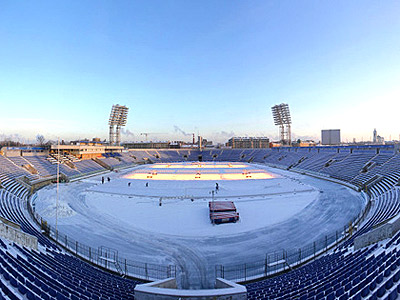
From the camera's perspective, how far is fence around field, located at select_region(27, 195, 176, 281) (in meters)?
9.85

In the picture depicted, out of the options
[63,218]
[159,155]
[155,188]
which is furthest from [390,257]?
[159,155]

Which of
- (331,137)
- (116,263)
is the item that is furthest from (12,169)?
(331,137)

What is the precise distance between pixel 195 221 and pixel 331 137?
101 m

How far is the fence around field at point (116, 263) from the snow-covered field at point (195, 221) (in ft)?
1.41

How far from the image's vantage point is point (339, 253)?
9953 mm

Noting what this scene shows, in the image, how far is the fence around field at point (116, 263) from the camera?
9.85 m

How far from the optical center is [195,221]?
16438mm

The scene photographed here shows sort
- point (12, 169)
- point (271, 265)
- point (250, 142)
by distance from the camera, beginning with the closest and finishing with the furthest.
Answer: point (271, 265) → point (12, 169) → point (250, 142)

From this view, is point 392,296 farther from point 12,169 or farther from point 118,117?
point 118,117

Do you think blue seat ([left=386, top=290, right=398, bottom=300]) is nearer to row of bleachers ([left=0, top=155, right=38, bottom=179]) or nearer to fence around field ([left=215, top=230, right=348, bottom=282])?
fence around field ([left=215, top=230, right=348, bottom=282])

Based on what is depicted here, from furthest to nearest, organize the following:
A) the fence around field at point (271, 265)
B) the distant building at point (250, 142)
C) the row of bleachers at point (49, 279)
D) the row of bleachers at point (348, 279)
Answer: the distant building at point (250, 142) < the fence around field at point (271, 265) < the row of bleachers at point (49, 279) < the row of bleachers at point (348, 279)

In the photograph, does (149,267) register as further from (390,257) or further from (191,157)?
(191,157)

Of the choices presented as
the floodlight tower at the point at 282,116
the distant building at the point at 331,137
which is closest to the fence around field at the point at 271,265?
the floodlight tower at the point at 282,116

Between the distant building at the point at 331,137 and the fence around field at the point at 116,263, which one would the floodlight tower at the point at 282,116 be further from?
the fence around field at the point at 116,263
